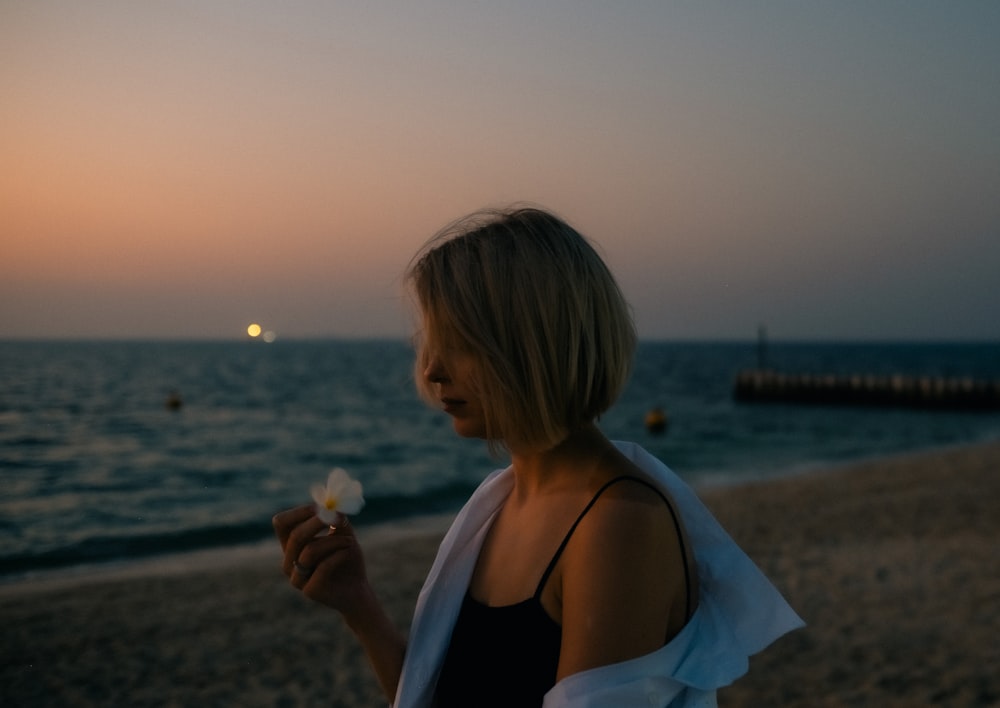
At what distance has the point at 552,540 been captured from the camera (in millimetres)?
1504

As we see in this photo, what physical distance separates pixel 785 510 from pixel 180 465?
1713 centimetres

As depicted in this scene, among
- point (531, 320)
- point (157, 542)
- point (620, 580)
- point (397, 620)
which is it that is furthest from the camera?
point (157, 542)

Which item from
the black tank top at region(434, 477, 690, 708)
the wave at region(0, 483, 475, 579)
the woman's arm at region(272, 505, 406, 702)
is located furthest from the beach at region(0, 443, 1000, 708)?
the black tank top at region(434, 477, 690, 708)

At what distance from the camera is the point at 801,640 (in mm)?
7602

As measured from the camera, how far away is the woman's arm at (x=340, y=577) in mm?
1664

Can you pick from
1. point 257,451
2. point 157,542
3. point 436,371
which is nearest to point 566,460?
point 436,371

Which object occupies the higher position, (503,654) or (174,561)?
Answer: (503,654)

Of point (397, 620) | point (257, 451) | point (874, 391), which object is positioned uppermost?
point (397, 620)

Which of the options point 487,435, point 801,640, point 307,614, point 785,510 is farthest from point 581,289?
point 785,510

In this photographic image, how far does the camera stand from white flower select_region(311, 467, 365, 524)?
1.62 metres

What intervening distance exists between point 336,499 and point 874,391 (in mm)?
52717

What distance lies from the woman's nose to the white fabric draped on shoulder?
37cm

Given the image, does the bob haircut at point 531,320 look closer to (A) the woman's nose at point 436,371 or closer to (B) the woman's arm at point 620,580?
(A) the woman's nose at point 436,371

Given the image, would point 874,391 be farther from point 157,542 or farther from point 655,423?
point 157,542
